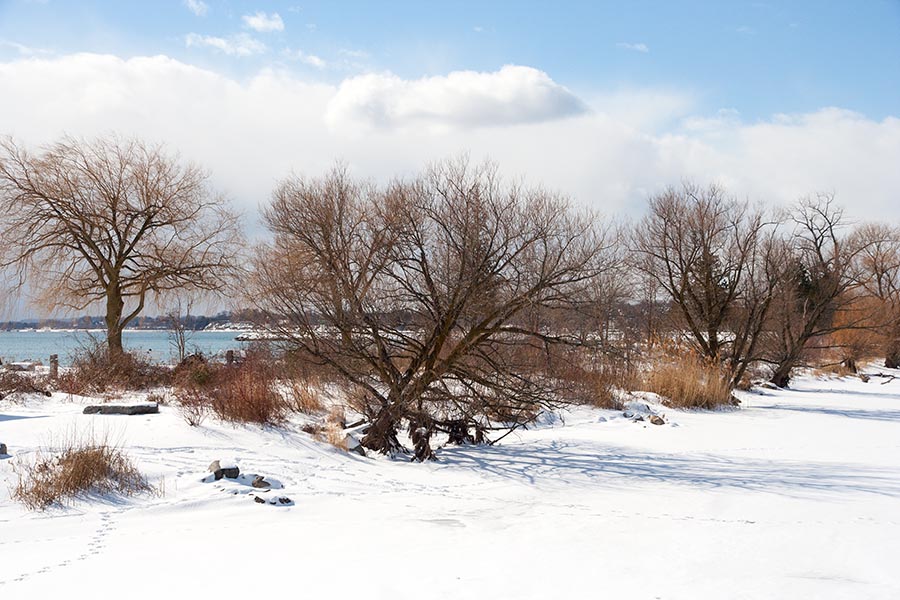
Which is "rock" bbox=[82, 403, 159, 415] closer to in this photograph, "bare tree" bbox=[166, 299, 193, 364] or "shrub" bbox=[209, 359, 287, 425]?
"shrub" bbox=[209, 359, 287, 425]

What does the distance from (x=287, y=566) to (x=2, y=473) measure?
391cm

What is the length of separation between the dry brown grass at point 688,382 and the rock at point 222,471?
44.8ft

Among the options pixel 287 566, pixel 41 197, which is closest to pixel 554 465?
pixel 287 566

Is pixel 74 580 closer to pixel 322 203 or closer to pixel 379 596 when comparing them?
pixel 379 596

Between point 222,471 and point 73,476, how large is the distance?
5.28ft

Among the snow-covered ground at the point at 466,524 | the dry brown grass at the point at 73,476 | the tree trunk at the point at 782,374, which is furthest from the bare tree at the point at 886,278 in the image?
the dry brown grass at the point at 73,476

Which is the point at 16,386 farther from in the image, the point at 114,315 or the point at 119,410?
the point at 114,315

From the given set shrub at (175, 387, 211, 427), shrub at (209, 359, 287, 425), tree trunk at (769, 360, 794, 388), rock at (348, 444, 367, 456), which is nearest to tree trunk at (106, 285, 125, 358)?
shrub at (175, 387, 211, 427)

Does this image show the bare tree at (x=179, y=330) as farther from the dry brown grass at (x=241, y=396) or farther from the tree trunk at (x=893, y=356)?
the tree trunk at (x=893, y=356)

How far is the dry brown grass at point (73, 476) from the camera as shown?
688 centimetres

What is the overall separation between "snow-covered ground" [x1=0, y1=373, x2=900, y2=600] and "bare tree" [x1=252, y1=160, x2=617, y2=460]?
103 centimetres

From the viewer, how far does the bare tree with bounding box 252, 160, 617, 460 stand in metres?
11.2

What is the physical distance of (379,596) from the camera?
4820mm

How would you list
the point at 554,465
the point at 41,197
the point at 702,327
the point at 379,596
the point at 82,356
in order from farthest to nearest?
the point at 702,327
the point at 41,197
the point at 82,356
the point at 554,465
the point at 379,596
